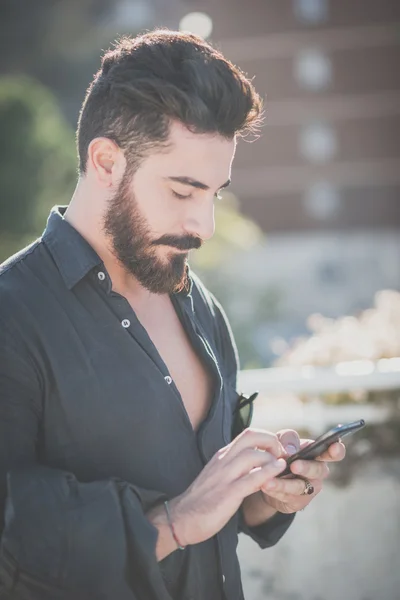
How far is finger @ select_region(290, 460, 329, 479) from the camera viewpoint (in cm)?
170

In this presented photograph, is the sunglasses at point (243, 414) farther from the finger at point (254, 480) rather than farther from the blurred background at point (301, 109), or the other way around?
the blurred background at point (301, 109)

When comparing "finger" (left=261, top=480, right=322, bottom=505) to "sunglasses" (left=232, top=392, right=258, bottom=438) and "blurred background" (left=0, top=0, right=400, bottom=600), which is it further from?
"blurred background" (left=0, top=0, right=400, bottom=600)

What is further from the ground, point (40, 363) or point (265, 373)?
point (40, 363)

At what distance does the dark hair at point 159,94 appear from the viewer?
1736 millimetres

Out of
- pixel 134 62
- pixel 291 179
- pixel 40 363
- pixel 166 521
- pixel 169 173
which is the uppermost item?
pixel 134 62

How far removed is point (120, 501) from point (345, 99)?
102 ft

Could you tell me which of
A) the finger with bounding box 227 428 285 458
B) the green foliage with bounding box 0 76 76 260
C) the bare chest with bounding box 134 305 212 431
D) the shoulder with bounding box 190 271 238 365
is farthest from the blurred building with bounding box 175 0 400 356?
the finger with bounding box 227 428 285 458

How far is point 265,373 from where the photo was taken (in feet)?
12.5

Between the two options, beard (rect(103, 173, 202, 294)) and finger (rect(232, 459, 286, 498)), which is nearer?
finger (rect(232, 459, 286, 498))

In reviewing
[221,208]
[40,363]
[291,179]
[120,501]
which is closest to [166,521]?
[120,501]

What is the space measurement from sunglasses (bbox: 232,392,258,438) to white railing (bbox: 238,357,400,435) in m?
1.53

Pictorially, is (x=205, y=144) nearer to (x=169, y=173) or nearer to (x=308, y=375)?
(x=169, y=173)

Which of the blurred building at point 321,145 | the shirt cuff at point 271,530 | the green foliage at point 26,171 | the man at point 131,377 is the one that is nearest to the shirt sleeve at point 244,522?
the shirt cuff at point 271,530

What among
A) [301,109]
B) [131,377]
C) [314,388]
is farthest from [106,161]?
[301,109]
